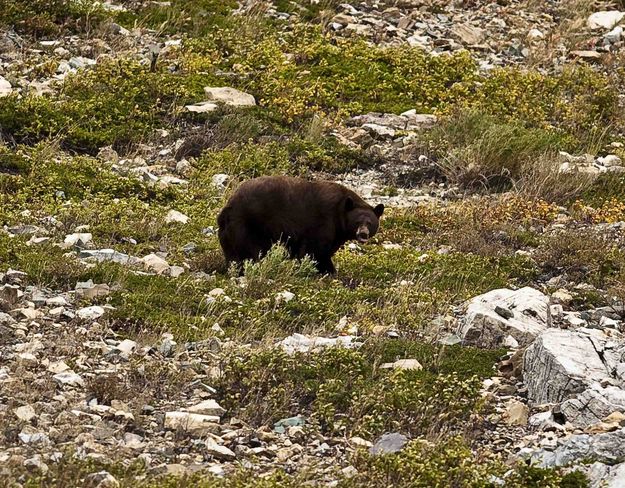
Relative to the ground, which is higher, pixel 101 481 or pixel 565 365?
pixel 101 481

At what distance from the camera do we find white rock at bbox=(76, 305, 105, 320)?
1012 centimetres

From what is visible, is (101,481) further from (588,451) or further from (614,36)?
(614,36)

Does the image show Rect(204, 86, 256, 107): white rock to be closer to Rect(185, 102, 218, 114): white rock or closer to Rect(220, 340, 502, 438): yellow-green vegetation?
Rect(185, 102, 218, 114): white rock

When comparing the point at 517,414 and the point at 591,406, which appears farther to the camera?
the point at 517,414

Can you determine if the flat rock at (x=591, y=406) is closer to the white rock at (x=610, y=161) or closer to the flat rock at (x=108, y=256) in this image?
the flat rock at (x=108, y=256)

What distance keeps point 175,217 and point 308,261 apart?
2572mm

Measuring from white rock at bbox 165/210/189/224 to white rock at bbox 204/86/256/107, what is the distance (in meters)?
4.41

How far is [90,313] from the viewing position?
1019cm

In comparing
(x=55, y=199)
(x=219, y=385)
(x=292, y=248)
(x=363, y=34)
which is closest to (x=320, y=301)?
(x=292, y=248)

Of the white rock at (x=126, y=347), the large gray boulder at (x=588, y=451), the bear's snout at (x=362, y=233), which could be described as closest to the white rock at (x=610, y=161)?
the bear's snout at (x=362, y=233)

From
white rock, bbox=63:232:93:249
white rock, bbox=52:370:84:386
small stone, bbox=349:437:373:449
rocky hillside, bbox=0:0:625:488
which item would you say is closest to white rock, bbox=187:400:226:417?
rocky hillside, bbox=0:0:625:488

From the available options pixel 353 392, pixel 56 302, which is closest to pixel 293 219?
pixel 56 302

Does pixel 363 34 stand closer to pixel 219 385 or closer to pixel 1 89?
pixel 1 89

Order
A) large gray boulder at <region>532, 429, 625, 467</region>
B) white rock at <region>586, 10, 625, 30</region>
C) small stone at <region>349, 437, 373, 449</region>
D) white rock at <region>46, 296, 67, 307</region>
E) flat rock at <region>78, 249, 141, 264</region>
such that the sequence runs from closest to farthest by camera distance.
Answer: large gray boulder at <region>532, 429, 625, 467</region>
small stone at <region>349, 437, 373, 449</region>
white rock at <region>46, 296, 67, 307</region>
flat rock at <region>78, 249, 141, 264</region>
white rock at <region>586, 10, 625, 30</region>
